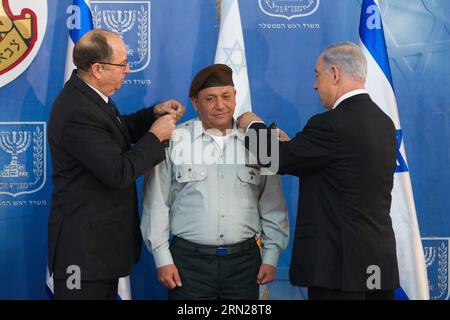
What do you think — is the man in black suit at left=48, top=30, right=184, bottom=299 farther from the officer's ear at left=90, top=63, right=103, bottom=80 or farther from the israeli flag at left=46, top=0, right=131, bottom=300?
the israeli flag at left=46, top=0, right=131, bottom=300

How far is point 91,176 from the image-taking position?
2631 mm

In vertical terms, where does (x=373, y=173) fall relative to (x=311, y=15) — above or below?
below

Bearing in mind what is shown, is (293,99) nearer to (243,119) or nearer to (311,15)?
(311,15)

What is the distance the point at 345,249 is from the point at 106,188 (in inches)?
40.3

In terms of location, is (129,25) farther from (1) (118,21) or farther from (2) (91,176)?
(2) (91,176)

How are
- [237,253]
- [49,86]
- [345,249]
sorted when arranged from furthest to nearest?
1. [49,86]
2. [237,253]
3. [345,249]

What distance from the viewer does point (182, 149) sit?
2783 mm

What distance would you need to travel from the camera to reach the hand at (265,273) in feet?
9.16

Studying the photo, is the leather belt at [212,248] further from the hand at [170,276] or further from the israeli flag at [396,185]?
the israeli flag at [396,185]

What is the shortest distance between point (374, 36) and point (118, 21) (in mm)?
1510

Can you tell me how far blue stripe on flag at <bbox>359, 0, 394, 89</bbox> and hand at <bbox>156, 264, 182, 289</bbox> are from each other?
5.39ft

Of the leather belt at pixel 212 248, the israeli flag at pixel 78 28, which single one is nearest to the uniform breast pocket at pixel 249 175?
the leather belt at pixel 212 248

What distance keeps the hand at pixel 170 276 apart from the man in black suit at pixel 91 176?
158mm

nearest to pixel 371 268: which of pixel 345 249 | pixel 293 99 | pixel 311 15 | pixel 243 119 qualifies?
pixel 345 249
